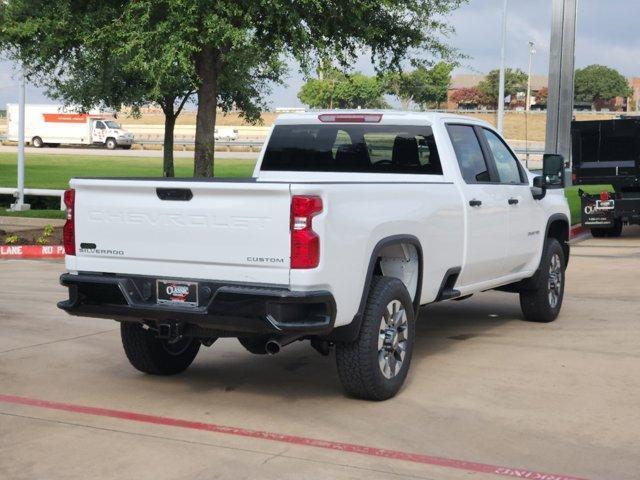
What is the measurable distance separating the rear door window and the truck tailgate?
234 cm

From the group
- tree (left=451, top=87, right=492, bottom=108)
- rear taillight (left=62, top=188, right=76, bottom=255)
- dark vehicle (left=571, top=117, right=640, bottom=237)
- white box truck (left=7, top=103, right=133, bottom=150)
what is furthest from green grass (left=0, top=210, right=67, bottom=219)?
tree (left=451, top=87, right=492, bottom=108)

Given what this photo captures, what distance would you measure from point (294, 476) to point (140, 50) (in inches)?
523

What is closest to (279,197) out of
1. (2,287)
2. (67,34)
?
(2,287)

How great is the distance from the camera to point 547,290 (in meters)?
10.7

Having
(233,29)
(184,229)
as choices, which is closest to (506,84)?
(233,29)

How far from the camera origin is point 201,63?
69.0 ft

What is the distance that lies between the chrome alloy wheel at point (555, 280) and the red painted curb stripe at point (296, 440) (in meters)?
5.00

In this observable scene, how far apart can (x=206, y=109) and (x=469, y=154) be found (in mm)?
Answer: 12523

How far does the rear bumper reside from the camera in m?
6.63

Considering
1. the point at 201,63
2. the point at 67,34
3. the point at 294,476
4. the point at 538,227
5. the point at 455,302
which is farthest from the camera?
the point at 201,63

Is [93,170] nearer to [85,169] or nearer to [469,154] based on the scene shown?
[85,169]

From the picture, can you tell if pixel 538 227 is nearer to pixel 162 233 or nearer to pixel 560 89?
pixel 162 233

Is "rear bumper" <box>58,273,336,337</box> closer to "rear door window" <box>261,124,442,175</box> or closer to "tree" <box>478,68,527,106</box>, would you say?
"rear door window" <box>261,124,442,175</box>

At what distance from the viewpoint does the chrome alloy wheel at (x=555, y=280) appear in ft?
35.6
